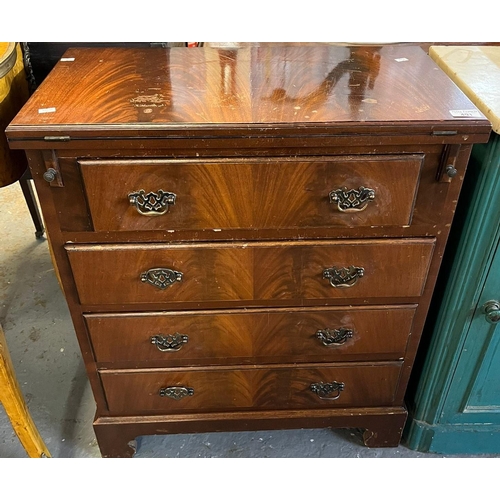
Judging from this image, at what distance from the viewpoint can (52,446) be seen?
142cm

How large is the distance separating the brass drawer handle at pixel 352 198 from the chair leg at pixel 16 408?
2.67 ft

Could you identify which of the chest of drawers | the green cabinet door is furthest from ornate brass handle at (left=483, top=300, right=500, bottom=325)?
the chest of drawers

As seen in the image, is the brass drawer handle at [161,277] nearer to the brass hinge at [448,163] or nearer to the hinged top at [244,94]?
the hinged top at [244,94]

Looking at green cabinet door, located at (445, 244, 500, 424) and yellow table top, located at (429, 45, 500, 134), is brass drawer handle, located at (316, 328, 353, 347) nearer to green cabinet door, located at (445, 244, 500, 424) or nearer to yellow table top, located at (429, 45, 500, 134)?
green cabinet door, located at (445, 244, 500, 424)

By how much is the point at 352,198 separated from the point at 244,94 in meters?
0.29

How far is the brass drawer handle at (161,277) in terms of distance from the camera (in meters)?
1.05

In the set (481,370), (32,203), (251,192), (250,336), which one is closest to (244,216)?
(251,192)

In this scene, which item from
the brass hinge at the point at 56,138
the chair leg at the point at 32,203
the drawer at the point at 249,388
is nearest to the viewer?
the brass hinge at the point at 56,138

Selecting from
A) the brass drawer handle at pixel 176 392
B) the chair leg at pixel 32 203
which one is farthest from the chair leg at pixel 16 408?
the chair leg at pixel 32 203

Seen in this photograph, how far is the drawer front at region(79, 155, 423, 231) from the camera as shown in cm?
94

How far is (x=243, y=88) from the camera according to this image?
1015 mm

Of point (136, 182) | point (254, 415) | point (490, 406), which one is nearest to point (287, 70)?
point (136, 182)

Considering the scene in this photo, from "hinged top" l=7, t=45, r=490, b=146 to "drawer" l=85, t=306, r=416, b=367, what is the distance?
17.1 inches

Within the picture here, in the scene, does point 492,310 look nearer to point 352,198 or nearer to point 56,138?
point 352,198
